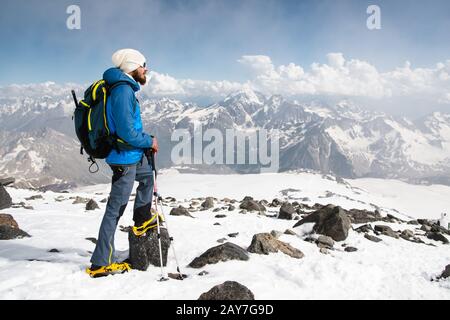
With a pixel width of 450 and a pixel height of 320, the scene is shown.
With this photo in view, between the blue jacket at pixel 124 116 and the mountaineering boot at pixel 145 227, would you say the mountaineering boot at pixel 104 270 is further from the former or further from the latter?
the blue jacket at pixel 124 116

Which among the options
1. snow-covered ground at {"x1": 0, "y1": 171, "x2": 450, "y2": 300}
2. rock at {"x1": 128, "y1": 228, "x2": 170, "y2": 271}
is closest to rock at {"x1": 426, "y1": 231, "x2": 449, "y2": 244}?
snow-covered ground at {"x1": 0, "y1": 171, "x2": 450, "y2": 300}

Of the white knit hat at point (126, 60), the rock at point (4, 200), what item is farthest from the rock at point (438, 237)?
the rock at point (4, 200)

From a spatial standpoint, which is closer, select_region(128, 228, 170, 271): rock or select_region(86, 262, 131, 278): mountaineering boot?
select_region(86, 262, 131, 278): mountaineering boot

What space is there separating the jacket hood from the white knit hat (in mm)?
307

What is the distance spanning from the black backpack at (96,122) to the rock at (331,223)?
1023 centimetres

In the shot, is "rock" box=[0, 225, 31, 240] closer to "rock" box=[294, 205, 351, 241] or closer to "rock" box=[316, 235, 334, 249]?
"rock" box=[316, 235, 334, 249]

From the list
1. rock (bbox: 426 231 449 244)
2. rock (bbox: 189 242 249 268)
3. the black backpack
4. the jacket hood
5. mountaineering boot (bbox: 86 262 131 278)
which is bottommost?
rock (bbox: 426 231 449 244)

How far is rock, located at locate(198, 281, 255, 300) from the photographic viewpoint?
250 inches

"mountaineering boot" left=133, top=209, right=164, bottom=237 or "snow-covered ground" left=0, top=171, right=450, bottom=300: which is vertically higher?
"mountaineering boot" left=133, top=209, right=164, bottom=237

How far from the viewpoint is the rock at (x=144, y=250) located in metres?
8.11

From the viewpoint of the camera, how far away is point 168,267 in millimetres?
8688
